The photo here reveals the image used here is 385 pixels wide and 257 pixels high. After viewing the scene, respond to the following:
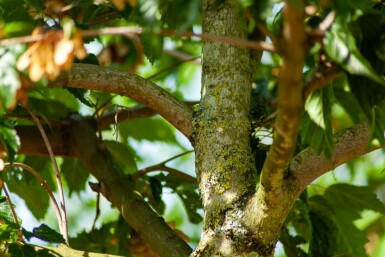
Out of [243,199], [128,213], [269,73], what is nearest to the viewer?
[243,199]

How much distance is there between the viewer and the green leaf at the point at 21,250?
3.51 ft

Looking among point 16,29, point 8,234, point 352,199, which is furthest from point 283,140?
point 352,199

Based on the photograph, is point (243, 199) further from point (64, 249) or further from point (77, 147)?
point (77, 147)

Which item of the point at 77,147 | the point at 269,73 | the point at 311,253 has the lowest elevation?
the point at 311,253

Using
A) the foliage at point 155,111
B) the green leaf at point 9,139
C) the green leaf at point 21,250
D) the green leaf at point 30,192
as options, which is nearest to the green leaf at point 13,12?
the foliage at point 155,111

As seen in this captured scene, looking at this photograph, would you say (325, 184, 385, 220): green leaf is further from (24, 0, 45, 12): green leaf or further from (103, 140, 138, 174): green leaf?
(24, 0, 45, 12): green leaf

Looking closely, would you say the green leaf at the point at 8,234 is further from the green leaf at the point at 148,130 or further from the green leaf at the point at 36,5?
the green leaf at the point at 148,130

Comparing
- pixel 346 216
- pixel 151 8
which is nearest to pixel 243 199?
pixel 151 8

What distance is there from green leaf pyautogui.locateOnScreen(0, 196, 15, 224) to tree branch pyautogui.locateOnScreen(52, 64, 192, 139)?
0.22m

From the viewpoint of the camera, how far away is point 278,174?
2.86ft

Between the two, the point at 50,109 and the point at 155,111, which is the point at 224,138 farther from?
the point at 50,109

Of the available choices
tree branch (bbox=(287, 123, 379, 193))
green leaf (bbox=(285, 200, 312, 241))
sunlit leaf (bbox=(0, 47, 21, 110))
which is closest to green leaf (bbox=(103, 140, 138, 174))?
green leaf (bbox=(285, 200, 312, 241))

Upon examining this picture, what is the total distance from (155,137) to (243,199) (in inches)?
43.6

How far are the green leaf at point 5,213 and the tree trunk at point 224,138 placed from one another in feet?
1.03
